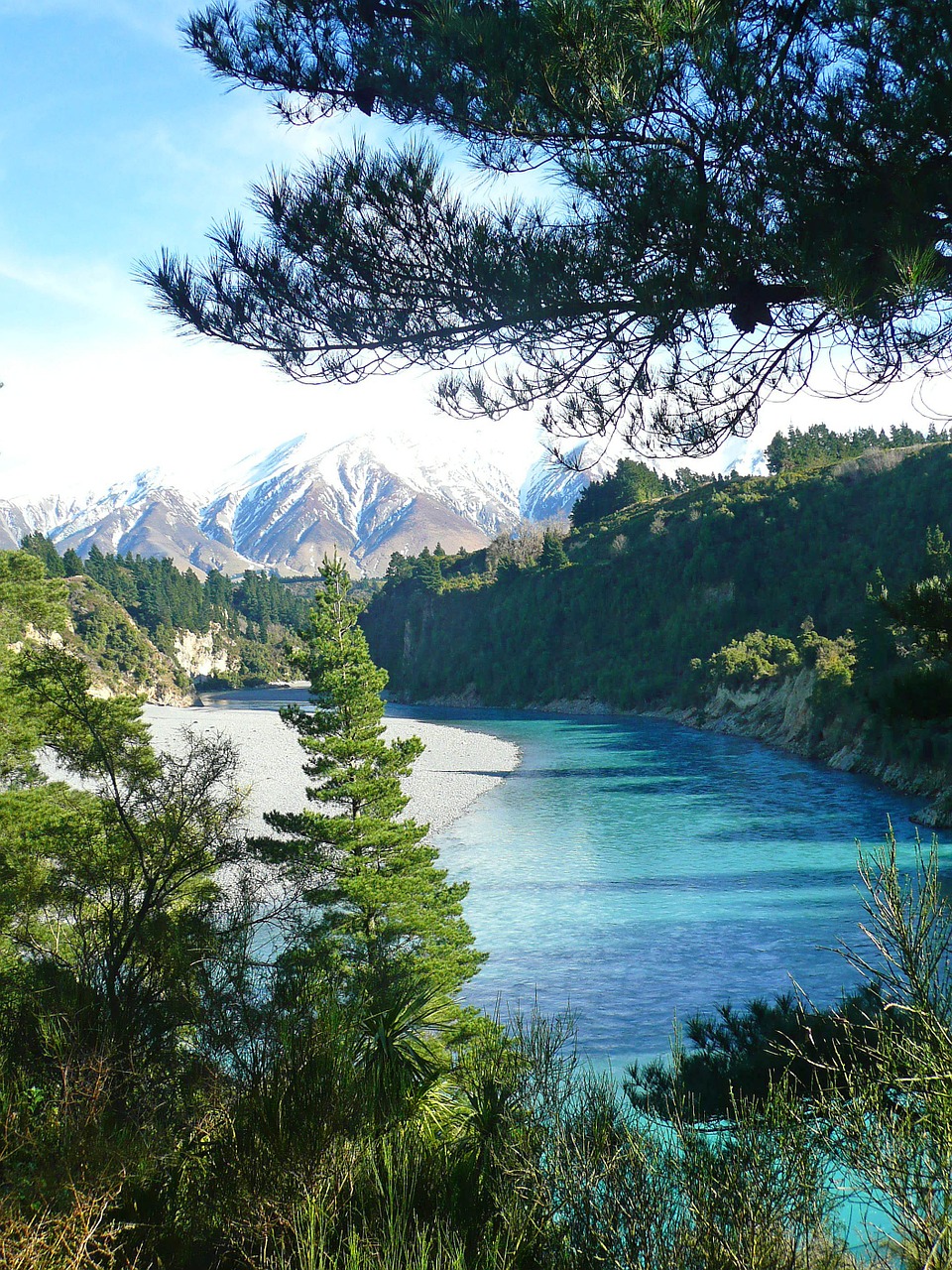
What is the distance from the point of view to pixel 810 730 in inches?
1309

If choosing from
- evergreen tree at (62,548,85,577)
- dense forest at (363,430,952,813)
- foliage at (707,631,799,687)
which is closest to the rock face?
evergreen tree at (62,548,85,577)

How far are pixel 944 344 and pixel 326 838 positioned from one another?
29.3ft

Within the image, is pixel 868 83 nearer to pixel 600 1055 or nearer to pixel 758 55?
pixel 758 55

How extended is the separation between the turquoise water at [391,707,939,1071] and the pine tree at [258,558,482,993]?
170cm

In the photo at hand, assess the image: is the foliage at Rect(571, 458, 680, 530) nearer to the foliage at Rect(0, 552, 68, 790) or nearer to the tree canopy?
the foliage at Rect(0, 552, 68, 790)

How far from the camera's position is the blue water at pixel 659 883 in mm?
12117

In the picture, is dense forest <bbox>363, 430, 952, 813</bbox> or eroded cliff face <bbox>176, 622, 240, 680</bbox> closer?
dense forest <bbox>363, 430, 952, 813</bbox>

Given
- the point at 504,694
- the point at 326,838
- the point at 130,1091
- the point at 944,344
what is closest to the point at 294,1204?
the point at 130,1091

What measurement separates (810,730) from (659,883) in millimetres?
17391

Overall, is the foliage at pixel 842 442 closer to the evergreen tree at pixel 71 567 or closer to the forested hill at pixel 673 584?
the forested hill at pixel 673 584

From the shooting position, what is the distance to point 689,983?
12.4 m

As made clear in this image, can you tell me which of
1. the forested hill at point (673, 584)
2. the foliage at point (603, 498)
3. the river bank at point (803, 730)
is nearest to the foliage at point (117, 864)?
the river bank at point (803, 730)

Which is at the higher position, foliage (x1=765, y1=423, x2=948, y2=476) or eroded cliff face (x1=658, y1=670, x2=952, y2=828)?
foliage (x1=765, y1=423, x2=948, y2=476)

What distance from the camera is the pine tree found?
34.6 feet
